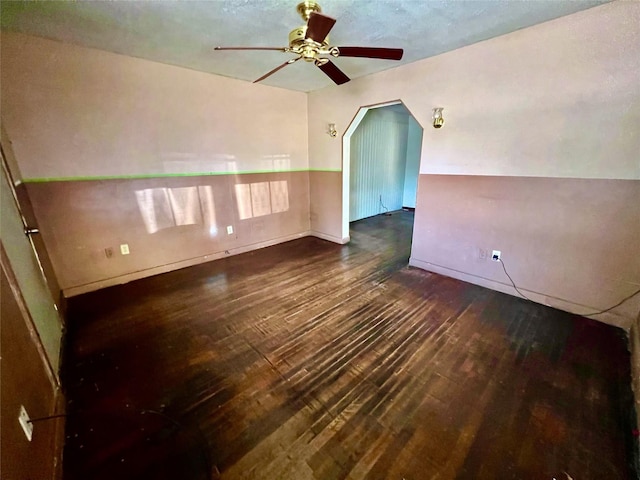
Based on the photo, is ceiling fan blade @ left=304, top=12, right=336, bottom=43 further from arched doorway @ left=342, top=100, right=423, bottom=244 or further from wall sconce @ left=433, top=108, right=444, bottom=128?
arched doorway @ left=342, top=100, right=423, bottom=244

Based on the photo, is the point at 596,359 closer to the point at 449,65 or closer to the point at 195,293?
the point at 449,65

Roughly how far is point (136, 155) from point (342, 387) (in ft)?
11.3

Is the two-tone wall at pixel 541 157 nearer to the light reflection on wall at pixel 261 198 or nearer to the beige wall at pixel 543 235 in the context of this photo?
the beige wall at pixel 543 235

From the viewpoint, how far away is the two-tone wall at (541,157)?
6.86 ft

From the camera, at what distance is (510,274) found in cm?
285

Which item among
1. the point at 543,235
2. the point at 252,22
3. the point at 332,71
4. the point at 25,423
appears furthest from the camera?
the point at 543,235

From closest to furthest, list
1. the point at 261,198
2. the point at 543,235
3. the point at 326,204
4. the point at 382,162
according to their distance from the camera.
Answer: the point at 543,235 → the point at 261,198 → the point at 326,204 → the point at 382,162

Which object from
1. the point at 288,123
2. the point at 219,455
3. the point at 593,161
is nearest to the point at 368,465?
the point at 219,455

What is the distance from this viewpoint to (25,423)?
3.71ft

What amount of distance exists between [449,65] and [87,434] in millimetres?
4363

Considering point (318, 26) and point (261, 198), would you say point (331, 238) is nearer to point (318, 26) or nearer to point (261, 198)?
point (261, 198)

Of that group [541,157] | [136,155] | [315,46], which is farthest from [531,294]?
[136,155]

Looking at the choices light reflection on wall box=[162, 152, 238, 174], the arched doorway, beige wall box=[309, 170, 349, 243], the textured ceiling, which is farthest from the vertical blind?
the textured ceiling

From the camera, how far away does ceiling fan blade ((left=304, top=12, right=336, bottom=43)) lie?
1487 millimetres
